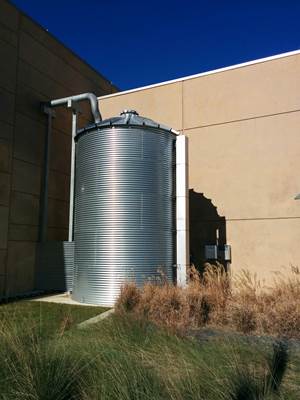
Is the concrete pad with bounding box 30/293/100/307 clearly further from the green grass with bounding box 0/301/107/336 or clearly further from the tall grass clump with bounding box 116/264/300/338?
the tall grass clump with bounding box 116/264/300/338

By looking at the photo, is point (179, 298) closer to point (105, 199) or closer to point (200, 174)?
point (105, 199)

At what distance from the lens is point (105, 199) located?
13609mm

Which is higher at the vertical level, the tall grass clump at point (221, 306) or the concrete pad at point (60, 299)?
the tall grass clump at point (221, 306)

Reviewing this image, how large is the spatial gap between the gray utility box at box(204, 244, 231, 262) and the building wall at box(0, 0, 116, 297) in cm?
592

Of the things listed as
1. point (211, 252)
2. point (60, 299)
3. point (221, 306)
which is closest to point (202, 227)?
point (211, 252)

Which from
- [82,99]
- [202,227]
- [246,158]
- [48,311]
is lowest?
[48,311]

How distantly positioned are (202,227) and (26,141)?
23.8 ft

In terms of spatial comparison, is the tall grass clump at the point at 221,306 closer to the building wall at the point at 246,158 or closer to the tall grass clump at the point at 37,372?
the tall grass clump at the point at 37,372

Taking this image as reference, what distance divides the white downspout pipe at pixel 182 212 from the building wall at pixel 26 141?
549cm

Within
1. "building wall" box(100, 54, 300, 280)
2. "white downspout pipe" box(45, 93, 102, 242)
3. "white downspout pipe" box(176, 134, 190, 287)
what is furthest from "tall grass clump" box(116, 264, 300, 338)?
"white downspout pipe" box(45, 93, 102, 242)

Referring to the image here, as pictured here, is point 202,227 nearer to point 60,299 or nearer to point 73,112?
point 60,299

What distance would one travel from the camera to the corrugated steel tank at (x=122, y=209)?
13258mm

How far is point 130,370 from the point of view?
5.02m

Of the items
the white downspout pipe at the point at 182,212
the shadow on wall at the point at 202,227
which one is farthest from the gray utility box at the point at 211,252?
the white downspout pipe at the point at 182,212
